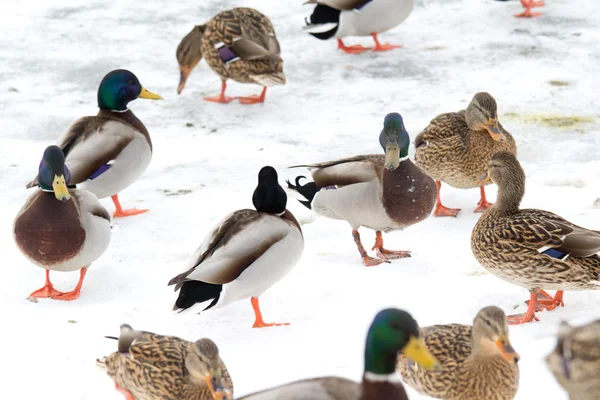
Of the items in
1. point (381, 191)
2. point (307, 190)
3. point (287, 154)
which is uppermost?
point (381, 191)

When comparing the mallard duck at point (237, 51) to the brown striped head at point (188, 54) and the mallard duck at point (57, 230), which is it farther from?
the mallard duck at point (57, 230)

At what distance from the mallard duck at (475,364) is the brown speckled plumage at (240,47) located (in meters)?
4.15

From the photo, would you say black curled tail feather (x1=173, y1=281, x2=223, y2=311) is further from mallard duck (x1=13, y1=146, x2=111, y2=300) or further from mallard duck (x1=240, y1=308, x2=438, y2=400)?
mallard duck (x1=240, y1=308, x2=438, y2=400)

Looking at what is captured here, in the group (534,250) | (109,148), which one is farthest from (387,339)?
(109,148)

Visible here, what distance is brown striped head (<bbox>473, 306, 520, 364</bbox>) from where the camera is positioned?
3758 millimetres

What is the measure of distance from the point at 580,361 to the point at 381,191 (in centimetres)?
251

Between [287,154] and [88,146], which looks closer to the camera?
[88,146]

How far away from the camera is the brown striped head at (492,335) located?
3758 mm

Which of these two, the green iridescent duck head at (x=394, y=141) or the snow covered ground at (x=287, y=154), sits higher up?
the green iridescent duck head at (x=394, y=141)

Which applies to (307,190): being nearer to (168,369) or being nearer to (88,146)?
(88,146)

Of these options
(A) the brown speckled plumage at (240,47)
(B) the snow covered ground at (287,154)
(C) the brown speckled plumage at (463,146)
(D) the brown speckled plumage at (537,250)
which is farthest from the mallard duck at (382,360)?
(A) the brown speckled plumage at (240,47)

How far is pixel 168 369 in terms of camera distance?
13.2 ft

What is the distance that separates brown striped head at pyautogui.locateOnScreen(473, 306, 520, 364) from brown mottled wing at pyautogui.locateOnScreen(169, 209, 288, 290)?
1390 millimetres

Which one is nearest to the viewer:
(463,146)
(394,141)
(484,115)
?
(394,141)
